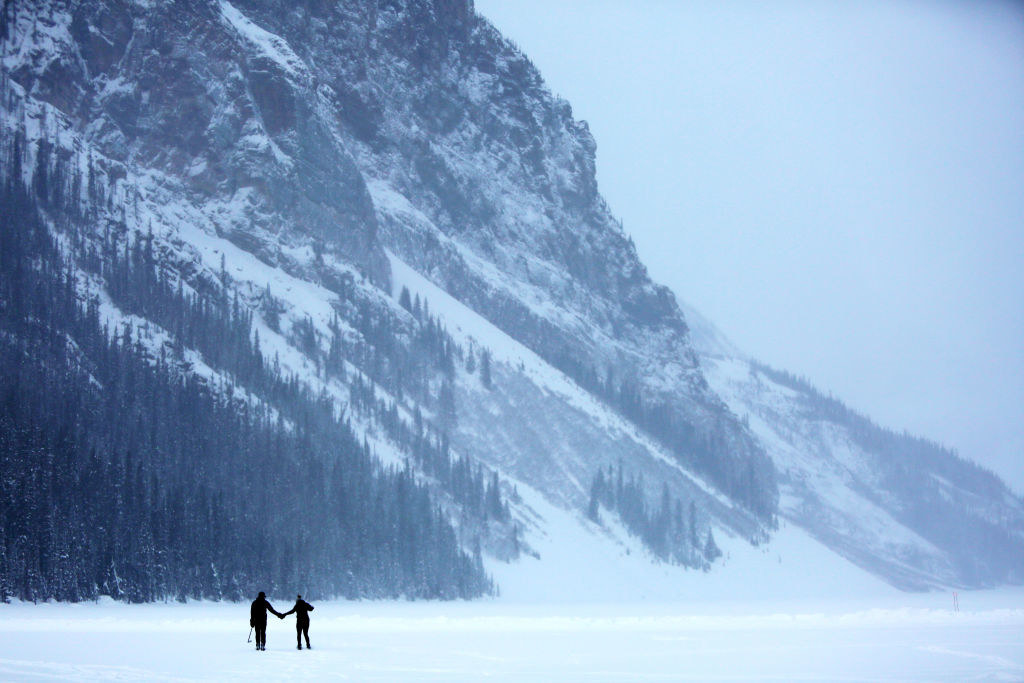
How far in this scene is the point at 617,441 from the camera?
194m

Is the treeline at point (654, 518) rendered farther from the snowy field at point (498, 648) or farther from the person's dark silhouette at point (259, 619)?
the person's dark silhouette at point (259, 619)

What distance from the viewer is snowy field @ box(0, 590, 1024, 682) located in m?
42.4

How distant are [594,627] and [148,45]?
130933 millimetres

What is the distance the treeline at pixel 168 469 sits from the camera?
313 feet

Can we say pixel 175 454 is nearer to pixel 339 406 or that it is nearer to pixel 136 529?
pixel 136 529

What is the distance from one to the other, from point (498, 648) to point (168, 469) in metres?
68.5

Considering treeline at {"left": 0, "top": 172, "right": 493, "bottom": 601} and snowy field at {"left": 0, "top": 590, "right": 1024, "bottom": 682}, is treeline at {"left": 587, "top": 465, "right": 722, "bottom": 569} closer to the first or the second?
treeline at {"left": 0, "top": 172, "right": 493, "bottom": 601}

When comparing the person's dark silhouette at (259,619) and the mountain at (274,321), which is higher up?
the mountain at (274,321)

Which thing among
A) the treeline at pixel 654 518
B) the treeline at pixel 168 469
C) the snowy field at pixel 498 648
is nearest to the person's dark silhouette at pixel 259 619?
the snowy field at pixel 498 648

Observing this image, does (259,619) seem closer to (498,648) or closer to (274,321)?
(498,648)

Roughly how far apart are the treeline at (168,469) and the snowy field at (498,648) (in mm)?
8222

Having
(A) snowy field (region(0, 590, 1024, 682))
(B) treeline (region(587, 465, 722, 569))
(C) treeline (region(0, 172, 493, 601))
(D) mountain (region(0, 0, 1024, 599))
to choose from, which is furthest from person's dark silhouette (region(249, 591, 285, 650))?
(B) treeline (region(587, 465, 722, 569))

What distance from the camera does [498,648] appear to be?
2188 inches

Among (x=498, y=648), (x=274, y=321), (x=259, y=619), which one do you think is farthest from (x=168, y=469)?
(x=259, y=619)
